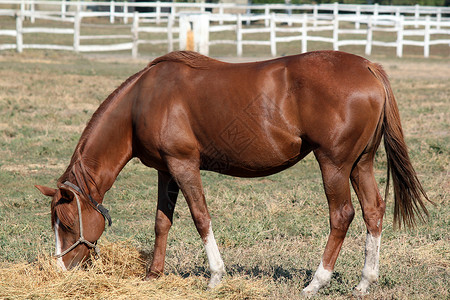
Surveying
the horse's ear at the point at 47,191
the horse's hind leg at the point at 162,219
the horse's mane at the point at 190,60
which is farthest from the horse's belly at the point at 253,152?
the horse's ear at the point at 47,191

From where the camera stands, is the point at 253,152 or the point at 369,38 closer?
the point at 253,152

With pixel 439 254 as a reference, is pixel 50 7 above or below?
above

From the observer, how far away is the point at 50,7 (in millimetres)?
40250

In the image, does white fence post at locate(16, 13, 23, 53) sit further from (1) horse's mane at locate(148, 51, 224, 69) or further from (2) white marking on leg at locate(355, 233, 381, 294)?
(2) white marking on leg at locate(355, 233, 381, 294)

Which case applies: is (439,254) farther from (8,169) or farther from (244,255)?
(8,169)

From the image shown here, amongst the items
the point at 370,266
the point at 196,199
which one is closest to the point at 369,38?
the point at 370,266

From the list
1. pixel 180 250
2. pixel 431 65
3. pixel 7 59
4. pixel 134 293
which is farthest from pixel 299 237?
pixel 431 65

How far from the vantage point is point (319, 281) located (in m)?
4.50

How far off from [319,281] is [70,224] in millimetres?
1922

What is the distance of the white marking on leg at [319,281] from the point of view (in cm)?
449

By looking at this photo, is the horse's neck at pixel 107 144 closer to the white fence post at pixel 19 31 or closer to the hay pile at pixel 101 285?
the hay pile at pixel 101 285

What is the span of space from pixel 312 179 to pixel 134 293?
459 cm

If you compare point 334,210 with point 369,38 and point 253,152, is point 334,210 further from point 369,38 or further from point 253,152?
point 369,38

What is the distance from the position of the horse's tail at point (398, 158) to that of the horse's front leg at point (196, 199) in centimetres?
149
